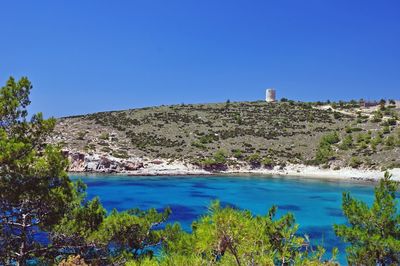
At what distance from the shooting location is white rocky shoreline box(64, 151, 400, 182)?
4109 centimetres

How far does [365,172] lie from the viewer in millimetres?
39844

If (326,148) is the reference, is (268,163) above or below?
below

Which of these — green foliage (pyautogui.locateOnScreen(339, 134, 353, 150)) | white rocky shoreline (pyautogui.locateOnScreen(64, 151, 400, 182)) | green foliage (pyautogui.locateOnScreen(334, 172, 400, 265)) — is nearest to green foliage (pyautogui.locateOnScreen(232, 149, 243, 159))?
white rocky shoreline (pyautogui.locateOnScreen(64, 151, 400, 182))

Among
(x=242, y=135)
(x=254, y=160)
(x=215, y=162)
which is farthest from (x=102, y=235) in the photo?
(x=242, y=135)

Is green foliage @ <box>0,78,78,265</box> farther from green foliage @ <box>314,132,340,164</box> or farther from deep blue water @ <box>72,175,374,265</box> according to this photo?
green foliage @ <box>314,132,340,164</box>

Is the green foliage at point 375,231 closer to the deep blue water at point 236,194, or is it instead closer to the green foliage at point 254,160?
the deep blue water at point 236,194

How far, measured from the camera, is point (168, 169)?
1681 inches

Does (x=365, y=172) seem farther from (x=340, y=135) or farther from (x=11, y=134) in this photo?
(x=11, y=134)

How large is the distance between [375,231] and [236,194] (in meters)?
22.3

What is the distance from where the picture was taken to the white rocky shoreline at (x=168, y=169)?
41.1m

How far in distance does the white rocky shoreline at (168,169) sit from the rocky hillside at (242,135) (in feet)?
3.43

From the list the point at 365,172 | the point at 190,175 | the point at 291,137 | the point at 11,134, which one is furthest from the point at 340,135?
the point at 11,134

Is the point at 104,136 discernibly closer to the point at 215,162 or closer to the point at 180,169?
the point at 180,169

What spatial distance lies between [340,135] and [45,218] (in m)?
48.6
